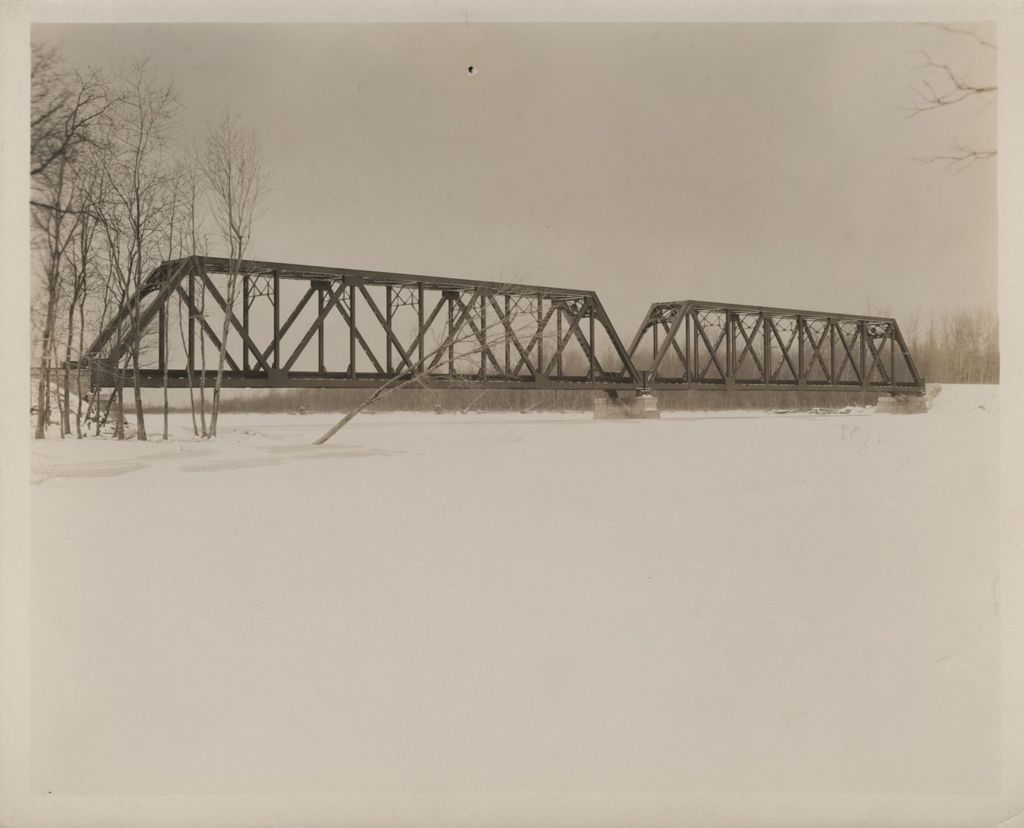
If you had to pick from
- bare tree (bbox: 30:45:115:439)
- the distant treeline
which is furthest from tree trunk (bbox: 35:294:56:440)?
the distant treeline

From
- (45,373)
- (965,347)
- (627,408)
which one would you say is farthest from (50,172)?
(627,408)

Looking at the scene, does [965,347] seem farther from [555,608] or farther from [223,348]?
[223,348]

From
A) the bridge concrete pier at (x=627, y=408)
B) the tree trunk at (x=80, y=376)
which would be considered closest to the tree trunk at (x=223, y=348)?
the tree trunk at (x=80, y=376)

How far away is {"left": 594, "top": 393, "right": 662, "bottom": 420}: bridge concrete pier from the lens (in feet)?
70.0

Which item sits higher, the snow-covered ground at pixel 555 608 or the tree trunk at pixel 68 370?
the tree trunk at pixel 68 370

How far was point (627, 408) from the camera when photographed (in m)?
21.6

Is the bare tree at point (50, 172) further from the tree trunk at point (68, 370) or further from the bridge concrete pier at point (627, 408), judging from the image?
the bridge concrete pier at point (627, 408)

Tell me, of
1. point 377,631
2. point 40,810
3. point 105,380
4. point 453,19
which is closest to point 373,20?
point 453,19

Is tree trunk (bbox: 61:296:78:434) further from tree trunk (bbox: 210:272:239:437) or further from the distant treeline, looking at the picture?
the distant treeline

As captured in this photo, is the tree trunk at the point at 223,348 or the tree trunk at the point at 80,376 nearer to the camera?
the tree trunk at the point at 80,376

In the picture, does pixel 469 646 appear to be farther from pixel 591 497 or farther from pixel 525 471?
pixel 525 471

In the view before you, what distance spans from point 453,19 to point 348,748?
291 inches

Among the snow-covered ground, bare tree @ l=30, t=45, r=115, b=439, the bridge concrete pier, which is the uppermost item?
bare tree @ l=30, t=45, r=115, b=439

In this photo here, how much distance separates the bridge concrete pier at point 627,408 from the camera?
21344 millimetres
